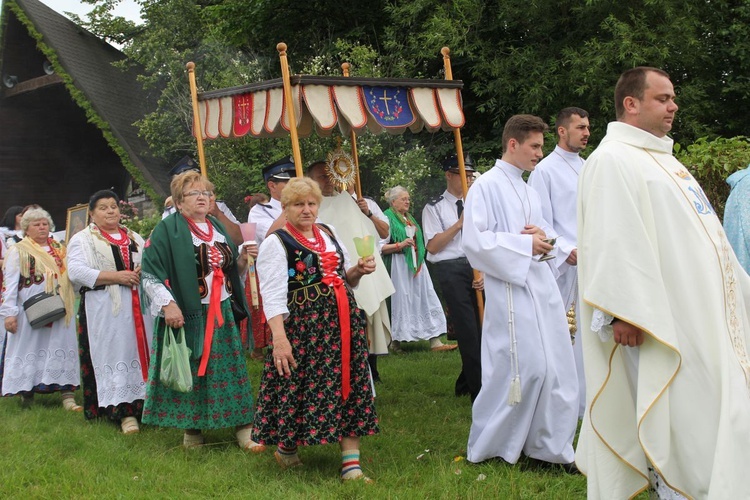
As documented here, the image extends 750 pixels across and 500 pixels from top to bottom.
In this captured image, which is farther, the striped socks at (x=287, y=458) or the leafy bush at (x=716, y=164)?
the leafy bush at (x=716, y=164)

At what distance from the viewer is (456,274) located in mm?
7535

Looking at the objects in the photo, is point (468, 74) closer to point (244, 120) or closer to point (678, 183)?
point (244, 120)

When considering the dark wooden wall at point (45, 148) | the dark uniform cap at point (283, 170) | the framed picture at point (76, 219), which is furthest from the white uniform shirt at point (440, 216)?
the dark wooden wall at point (45, 148)

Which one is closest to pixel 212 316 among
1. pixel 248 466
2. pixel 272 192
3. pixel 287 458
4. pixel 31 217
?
pixel 248 466

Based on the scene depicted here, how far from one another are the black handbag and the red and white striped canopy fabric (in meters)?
2.46

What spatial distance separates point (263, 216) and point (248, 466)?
3403mm

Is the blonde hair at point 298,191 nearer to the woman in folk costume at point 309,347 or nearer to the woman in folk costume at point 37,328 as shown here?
the woman in folk costume at point 309,347

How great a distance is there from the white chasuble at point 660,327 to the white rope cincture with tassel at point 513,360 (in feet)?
3.39

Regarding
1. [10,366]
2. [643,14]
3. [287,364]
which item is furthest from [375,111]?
[643,14]

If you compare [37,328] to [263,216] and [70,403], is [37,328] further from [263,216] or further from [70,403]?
[263,216]

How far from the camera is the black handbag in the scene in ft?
27.1

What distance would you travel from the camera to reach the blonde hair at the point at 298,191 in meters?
5.37

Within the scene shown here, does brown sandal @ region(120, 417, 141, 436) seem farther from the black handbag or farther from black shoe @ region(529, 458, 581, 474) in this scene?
black shoe @ region(529, 458, 581, 474)

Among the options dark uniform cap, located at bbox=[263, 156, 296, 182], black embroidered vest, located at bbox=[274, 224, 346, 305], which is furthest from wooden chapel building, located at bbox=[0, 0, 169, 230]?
black embroidered vest, located at bbox=[274, 224, 346, 305]
